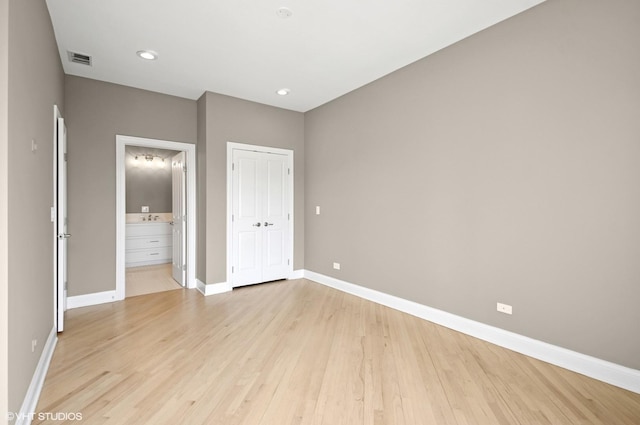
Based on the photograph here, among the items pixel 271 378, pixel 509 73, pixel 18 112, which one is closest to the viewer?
pixel 18 112

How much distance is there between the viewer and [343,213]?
4648 mm

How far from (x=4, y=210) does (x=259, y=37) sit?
2.50 meters

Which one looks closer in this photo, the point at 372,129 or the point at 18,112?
the point at 18,112

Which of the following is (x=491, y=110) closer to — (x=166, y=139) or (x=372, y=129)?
(x=372, y=129)

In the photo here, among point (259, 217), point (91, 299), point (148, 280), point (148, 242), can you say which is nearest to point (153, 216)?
point (148, 242)

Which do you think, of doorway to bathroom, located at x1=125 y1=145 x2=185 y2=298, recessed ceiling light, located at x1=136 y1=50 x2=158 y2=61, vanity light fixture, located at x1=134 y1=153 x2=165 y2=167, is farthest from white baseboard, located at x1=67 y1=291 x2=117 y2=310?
vanity light fixture, located at x1=134 y1=153 x2=165 y2=167

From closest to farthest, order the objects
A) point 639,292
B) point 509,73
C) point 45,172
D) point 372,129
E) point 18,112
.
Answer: point 18,112 < point 639,292 < point 45,172 < point 509,73 < point 372,129

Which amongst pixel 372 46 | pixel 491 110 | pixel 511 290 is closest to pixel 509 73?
pixel 491 110

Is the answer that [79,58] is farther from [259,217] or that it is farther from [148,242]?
[148,242]

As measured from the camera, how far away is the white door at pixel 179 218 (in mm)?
4875

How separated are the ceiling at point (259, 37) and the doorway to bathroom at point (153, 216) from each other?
4.12 feet

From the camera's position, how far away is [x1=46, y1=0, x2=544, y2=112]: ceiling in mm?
2615

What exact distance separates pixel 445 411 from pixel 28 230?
286cm

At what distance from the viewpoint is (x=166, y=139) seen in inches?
180
